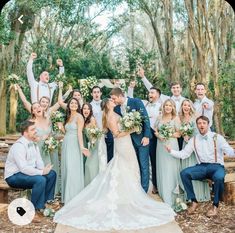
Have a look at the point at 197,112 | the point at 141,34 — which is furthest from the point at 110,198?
the point at 141,34

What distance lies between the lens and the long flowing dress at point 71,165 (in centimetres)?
574

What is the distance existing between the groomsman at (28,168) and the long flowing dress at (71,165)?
0.47 m

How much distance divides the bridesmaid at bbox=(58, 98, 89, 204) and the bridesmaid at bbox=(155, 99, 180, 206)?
3.71ft

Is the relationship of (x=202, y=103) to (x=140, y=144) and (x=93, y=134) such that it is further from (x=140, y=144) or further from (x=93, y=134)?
(x=93, y=134)

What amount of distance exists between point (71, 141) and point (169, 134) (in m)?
1.43

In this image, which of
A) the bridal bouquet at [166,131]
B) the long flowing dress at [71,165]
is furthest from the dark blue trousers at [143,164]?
the long flowing dress at [71,165]

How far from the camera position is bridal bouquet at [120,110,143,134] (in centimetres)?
549

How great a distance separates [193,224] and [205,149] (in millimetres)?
1056

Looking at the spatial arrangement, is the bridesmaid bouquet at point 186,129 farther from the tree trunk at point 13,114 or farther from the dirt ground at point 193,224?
the tree trunk at point 13,114

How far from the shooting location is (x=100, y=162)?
5.88 m

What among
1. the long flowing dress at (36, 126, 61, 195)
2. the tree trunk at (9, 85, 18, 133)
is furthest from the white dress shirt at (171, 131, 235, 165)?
the tree trunk at (9, 85, 18, 133)

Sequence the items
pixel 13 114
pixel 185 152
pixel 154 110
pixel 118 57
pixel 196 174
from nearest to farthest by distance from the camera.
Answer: pixel 196 174, pixel 185 152, pixel 154 110, pixel 13 114, pixel 118 57

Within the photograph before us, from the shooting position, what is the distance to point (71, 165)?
5.77 meters

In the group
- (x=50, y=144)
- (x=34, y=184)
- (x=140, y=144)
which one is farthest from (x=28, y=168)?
(x=140, y=144)
